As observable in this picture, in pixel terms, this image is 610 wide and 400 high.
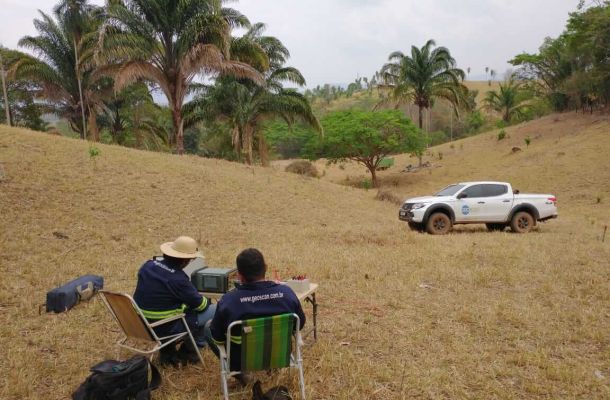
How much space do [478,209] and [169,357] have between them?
10278mm

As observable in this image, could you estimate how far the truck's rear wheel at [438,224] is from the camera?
12.3 meters

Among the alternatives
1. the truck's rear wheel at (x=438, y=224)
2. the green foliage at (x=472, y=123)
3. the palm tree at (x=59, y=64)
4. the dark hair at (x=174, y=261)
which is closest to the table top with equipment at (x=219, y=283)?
the dark hair at (x=174, y=261)

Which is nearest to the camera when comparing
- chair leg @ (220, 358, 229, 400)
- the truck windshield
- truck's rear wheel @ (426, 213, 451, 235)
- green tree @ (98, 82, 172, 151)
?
chair leg @ (220, 358, 229, 400)

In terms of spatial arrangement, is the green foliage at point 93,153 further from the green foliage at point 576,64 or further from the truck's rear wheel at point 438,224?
the green foliage at point 576,64

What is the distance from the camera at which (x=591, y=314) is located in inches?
211

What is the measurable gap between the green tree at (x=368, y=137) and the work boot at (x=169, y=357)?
82.5ft

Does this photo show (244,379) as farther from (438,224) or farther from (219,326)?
(438,224)

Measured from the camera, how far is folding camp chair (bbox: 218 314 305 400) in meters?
3.21

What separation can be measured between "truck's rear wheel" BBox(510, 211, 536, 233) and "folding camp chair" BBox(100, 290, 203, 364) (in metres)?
10.9

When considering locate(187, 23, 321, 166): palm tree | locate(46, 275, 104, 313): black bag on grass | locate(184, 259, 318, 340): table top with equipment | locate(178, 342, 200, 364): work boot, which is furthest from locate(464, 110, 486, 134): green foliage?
locate(178, 342, 200, 364): work boot

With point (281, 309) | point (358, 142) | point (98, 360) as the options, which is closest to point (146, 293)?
point (98, 360)

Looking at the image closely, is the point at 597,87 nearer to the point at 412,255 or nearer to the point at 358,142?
the point at 358,142

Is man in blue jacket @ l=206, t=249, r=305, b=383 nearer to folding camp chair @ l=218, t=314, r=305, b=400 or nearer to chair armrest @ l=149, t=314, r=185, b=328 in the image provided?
folding camp chair @ l=218, t=314, r=305, b=400

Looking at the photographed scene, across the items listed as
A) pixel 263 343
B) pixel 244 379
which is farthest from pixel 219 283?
pixel 263 343
